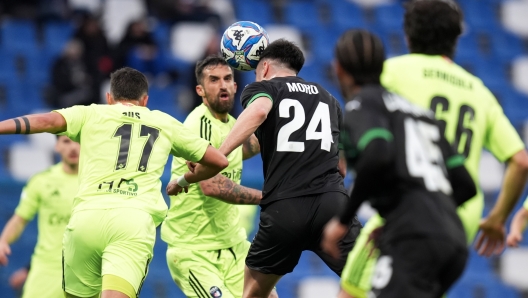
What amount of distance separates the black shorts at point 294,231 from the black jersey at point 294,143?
0.26 feet

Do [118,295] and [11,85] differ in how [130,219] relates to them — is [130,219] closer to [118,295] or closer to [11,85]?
[118,295]

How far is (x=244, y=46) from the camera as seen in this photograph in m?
7.95

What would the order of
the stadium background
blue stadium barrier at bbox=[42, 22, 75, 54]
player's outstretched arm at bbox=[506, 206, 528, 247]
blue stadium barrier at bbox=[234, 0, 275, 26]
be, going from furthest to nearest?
1. blue stadium barrier at bbox=[234, 0, 275, 26]
2. blue stadium barrier at bbox=[42, 22, 75, 54]
3. the stadium background
4. player's outstretched arm at bbox=[506, 206, 528, 247]

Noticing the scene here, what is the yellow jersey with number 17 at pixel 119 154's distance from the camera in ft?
22.6

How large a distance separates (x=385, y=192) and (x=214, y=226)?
3.45 m

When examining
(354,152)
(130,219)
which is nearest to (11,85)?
(130,219)

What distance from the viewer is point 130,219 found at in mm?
6812

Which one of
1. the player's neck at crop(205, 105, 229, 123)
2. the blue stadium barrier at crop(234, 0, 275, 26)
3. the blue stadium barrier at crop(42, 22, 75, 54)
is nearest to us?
the player's neck at crop(205, 105, 229, 123)

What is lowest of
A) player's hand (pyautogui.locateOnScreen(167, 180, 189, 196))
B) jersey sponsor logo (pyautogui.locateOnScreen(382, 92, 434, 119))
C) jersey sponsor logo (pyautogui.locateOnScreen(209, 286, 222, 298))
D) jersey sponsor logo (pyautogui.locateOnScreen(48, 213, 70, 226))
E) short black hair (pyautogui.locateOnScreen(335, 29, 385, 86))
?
jersey sponsor logo (pyautogui.locateOnScreen(48, 213, 70, 226))

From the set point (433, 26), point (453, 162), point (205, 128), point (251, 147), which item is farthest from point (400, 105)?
point (251, 147)

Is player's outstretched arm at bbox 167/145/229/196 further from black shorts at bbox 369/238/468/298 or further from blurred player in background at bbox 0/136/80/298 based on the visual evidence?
blurred player in background at bbox 0/136/80/298

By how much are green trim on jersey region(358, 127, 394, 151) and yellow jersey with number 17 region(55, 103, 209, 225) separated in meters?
2.62

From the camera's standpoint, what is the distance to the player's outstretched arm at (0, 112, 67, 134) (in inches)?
258

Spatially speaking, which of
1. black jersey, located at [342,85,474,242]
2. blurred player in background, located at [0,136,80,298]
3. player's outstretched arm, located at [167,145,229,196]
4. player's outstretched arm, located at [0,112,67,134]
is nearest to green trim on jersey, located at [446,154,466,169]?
black jersey, located at [342,85,474,242]
